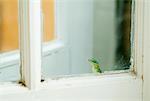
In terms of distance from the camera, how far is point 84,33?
5.37ft

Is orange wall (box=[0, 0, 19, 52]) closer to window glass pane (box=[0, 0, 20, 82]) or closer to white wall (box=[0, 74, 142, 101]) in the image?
window glass pane (box=[0, 0, 20, 82])

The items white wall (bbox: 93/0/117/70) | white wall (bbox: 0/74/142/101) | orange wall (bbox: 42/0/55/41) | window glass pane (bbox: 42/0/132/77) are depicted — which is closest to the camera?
white wall (bbox: 0/74/142/101)

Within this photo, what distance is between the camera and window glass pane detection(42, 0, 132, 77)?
1.01 metres

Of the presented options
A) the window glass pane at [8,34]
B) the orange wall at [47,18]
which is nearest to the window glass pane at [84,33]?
the orange wall at [47,18]

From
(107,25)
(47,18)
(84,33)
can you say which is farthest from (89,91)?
(107,25)

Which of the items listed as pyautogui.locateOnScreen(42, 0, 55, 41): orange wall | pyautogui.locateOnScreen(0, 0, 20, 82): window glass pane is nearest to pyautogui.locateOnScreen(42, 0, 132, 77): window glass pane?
pyautogui.locateOnScreen(42, 0, 55, 41): orange wall

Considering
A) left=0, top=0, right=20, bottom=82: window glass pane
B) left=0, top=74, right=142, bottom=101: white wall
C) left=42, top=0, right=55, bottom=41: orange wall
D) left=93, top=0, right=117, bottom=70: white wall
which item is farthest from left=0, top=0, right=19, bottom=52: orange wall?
left=93, top=0, right=117, bottom=70: white wall

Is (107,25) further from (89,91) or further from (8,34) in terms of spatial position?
(89,91)

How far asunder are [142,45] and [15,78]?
0.33 meters

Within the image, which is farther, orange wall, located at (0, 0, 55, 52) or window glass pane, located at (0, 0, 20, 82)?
orange wall, located at (0, 0, 55, 52)

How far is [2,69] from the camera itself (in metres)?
0.89

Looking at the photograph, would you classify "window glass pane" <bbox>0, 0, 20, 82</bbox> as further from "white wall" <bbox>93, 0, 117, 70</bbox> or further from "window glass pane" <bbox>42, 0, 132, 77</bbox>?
"white wall" <bbox>93, 0, 117, 70</bbox>

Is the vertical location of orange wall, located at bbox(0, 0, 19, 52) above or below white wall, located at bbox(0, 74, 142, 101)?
above

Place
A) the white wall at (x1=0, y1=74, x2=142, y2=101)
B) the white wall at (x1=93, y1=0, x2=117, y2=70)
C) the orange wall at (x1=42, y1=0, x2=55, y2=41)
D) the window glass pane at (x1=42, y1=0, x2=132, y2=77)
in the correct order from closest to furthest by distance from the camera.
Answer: the white wall at (x1=0, y1=74, x2=142, y2=101), the orange wall at (x1=42, y1=0, x2=55, y2=41), the window glass pane at (x1=42, y1=0, x2=132, y2=77), the white wall at (x1=93, y1=0, x2=117, y2=70)
